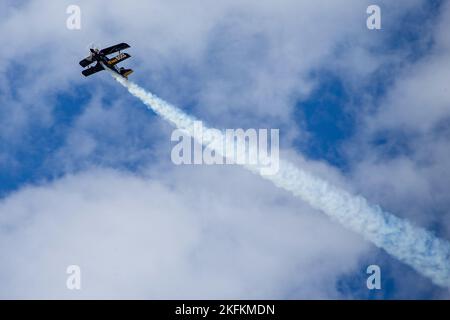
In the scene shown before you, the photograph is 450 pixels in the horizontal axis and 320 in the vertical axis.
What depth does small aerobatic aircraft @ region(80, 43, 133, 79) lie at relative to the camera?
334ft

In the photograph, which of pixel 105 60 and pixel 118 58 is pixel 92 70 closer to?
pixel 105 60

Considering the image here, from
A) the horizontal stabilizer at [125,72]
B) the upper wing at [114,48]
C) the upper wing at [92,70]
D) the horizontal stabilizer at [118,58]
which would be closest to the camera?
the upper wing at [114,48]

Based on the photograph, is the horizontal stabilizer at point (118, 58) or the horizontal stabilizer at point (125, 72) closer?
the horizontal stabilizer at point (118, 58)

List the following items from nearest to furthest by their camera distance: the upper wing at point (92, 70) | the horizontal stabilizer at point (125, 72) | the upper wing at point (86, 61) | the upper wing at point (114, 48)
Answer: the upper wing at point (114, 48), the upper wing at point (86, 61), the upper wing at point (92, 70), the horizontal stabilizer at point (125, 72)

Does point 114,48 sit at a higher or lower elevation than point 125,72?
higher

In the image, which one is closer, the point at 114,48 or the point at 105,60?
the point at 114,48

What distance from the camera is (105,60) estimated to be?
338 ft

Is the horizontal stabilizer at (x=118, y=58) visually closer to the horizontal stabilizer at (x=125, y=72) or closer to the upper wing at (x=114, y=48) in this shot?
the upper wing at (x=114, y=48)

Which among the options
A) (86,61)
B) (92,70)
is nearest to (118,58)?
(92,70)

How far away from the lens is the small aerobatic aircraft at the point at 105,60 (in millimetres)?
101938

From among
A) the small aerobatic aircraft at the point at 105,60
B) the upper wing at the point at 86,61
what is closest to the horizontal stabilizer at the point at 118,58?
the small aerobatic aircraft at the point at 105,60
